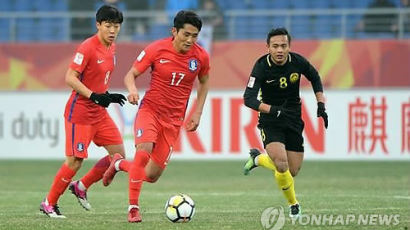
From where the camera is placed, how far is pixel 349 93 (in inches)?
915

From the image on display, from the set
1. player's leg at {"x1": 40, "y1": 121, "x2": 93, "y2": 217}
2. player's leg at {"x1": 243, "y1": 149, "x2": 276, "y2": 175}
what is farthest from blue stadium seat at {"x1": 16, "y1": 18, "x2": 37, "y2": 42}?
player's leg at {"x1": 40, "y1": 121, "x2": 93, "y2": 217}

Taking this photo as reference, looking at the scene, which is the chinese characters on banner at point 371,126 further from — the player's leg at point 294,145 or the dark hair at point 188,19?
the dark hair at point 188,19

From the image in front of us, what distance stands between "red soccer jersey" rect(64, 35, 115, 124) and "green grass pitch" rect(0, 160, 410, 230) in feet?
3.83

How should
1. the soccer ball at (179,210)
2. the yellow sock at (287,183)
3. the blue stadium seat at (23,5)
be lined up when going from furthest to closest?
the blue stadium seat at (23,5)
the yellow sock at (287,183)
the soccer ball at (179,210)

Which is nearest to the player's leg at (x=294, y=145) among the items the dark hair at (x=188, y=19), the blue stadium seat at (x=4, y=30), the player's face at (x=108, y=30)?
the dark hair at (x=188, y=19)

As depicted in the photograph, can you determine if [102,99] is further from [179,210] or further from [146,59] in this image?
[179,210]

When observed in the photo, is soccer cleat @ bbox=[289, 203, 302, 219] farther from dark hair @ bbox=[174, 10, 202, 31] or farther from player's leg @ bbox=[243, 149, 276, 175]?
dark hair @ bbox=[174, 10, 202, 31]

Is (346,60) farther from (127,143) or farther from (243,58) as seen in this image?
(127,143)

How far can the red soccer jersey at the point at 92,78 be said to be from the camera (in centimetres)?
1166

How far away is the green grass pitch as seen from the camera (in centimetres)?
1090

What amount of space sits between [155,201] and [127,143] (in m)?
9.11

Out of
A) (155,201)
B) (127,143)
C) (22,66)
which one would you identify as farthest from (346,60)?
(155,201)

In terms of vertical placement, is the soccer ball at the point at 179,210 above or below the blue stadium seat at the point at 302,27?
below

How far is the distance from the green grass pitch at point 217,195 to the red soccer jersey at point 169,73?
1.28 meters
